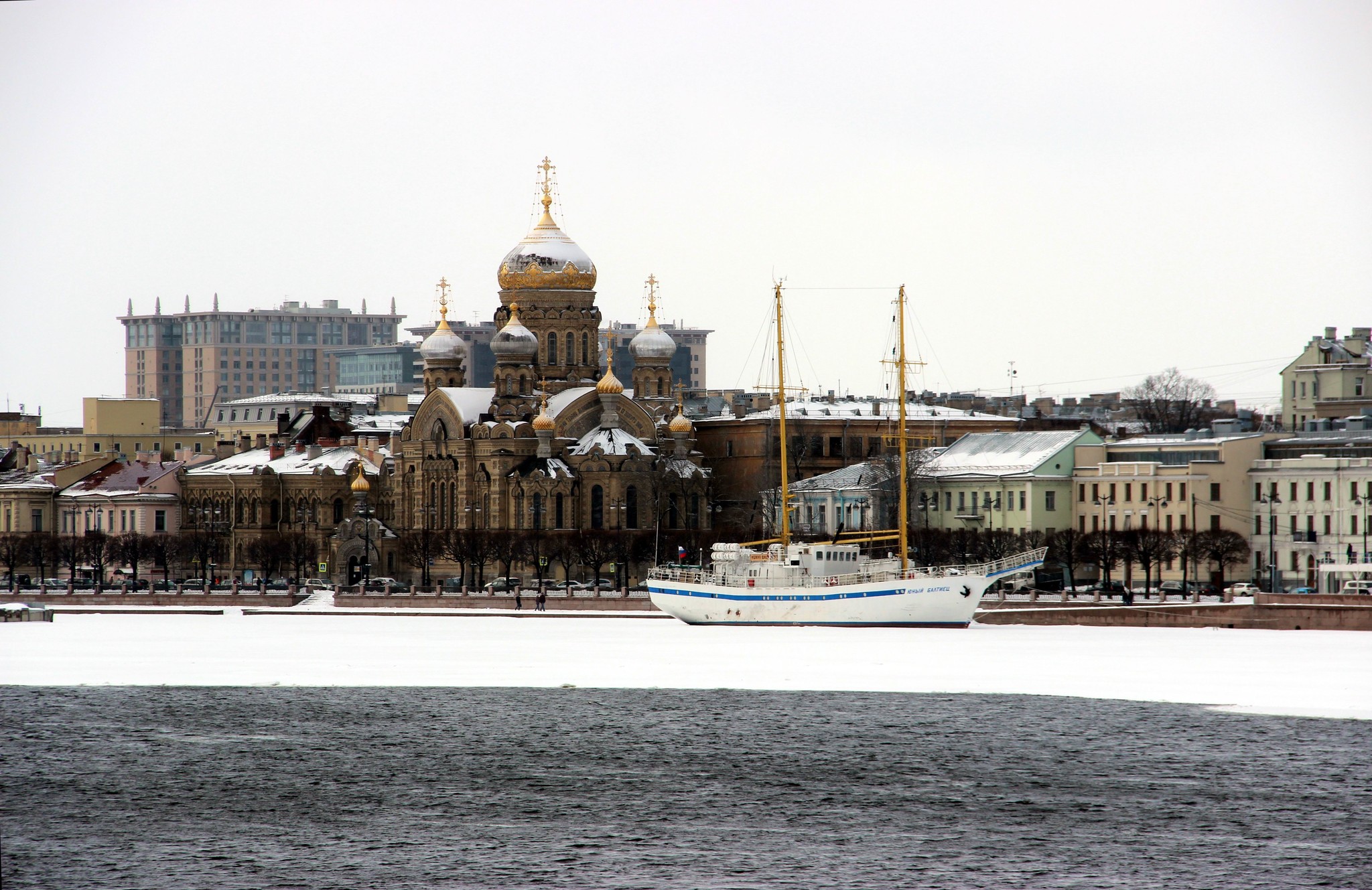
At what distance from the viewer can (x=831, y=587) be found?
63.9 meters

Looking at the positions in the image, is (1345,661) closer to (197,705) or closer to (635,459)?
(197,705)

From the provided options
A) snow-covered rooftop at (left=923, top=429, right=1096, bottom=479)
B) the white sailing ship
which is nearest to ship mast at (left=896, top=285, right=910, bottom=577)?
the white sailing ship

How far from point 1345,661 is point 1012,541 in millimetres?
29364

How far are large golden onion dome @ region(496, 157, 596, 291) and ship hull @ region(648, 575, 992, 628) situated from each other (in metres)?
32.8

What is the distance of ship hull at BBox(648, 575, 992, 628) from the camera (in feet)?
204

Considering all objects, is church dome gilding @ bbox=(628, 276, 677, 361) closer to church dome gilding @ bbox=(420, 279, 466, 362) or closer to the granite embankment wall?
church dome gilding @ bbox=(420, 279, 466, 362)

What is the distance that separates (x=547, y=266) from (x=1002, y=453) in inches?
839

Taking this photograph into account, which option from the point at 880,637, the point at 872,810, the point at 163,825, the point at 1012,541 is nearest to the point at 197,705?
the point at 163,825

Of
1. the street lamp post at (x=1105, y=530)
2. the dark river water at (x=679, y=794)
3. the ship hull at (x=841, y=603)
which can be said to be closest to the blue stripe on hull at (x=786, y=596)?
the ship hull at (x=841, y=603)

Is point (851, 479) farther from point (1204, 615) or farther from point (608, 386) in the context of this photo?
point (1204, 615)

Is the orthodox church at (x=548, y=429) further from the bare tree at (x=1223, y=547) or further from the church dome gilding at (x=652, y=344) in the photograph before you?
the bare tree at (x=1223, y=547)

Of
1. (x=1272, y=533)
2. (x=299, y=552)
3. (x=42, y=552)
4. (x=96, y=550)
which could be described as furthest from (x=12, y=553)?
(x=1272, y=533)

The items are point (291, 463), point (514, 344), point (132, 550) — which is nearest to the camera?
point (132, 550)

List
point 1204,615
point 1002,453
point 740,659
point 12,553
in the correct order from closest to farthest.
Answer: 1. point 740,659
2. point 1204,615
3. point 1002,453
4. point 12,553
